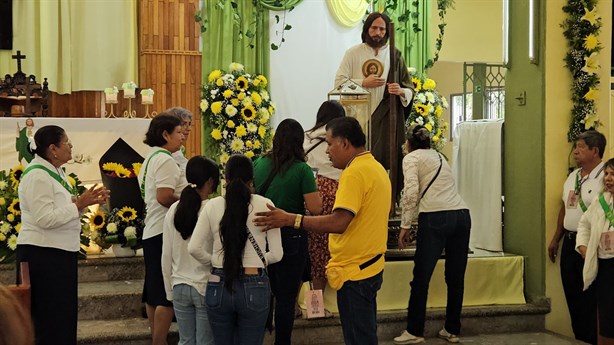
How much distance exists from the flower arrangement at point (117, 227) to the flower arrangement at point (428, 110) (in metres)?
3.82

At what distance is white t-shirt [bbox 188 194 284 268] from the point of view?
4.03m

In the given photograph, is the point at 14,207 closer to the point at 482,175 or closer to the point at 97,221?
the point at 97,221

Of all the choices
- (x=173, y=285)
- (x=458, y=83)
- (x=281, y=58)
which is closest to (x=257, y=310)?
(x=173, y=285)

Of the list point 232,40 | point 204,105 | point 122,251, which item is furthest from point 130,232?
point 232,40

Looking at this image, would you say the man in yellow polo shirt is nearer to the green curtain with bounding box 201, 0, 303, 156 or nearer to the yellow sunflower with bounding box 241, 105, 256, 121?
the yellow sunflower with bounding box 241, 105, 256, 121

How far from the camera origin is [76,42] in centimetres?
903

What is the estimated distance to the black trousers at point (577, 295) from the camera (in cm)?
629

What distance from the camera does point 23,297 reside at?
159 inches

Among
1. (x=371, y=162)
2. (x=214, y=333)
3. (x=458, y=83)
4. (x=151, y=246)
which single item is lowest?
(x=214, y=333)

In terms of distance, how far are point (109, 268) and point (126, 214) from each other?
0.44m

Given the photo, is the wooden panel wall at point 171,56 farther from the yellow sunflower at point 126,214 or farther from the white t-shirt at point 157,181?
the white t-shirt at point 157,181

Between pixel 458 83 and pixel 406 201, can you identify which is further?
pixel 458 83

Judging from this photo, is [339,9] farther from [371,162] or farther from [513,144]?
[371,162]

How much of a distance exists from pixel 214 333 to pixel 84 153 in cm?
372
